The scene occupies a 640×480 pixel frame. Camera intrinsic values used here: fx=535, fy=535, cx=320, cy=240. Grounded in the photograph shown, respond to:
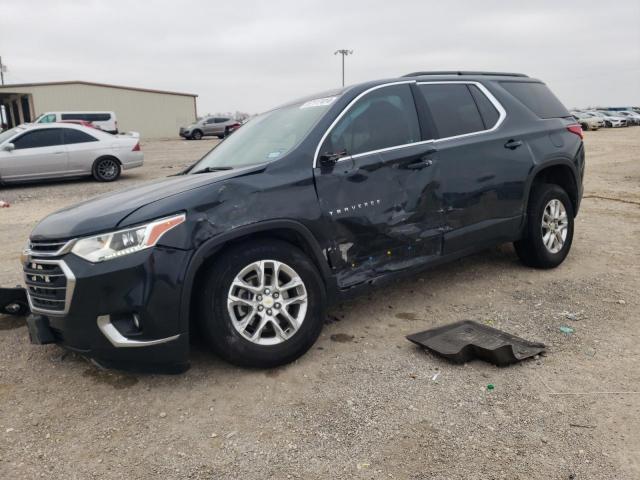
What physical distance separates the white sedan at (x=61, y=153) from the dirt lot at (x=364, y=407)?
30.7ft

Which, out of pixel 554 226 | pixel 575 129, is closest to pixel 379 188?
pixel 554 226

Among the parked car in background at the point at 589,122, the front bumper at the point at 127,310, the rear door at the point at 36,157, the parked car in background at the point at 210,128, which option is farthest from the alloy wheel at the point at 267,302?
the parked car in background at the point at 589,122

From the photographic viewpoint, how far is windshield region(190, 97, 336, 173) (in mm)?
3723

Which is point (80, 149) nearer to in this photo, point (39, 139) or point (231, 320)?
point (39, 139)

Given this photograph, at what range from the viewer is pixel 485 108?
4.66 metres

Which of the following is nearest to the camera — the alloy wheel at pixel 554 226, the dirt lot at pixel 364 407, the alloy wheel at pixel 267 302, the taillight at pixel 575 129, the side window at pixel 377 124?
the dirt lot at pixel 364 407

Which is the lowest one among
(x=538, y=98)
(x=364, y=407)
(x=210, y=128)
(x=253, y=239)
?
(x=364, y=407)

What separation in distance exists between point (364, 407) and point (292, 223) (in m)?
1.16

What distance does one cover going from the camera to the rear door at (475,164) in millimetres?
4188

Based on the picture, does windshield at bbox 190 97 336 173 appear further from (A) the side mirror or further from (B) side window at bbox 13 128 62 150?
(B) side window at bbox 13 128 62 150

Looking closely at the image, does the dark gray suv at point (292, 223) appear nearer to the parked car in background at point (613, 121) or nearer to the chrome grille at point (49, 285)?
the chrome grille at point (49, 285)

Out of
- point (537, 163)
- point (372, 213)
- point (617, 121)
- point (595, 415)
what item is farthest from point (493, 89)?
point (617, 121)

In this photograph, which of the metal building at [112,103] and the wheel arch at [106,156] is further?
the metal building at [112,103]

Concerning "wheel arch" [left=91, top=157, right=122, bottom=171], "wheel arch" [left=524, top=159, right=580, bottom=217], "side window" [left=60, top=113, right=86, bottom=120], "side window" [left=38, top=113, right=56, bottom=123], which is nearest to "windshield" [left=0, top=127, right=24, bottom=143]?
"wheel arch" [left=91, top=157, right=122, bottom=171]
